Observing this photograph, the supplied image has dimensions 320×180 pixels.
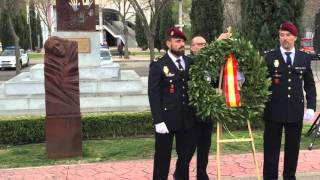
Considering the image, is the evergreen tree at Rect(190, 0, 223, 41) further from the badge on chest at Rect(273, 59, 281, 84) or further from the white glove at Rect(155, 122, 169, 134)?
the white glove at Rect(155, 122, 169, 134)

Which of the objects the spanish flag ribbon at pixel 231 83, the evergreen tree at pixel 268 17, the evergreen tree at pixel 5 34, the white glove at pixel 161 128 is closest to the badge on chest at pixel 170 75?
the white glove at pixel 161 128

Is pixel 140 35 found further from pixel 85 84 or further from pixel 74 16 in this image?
pixel 85 84

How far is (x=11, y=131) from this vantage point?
1017cm

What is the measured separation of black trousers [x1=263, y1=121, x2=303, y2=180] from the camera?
6406 millimetres

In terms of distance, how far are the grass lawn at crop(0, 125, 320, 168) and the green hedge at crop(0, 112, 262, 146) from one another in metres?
0.22

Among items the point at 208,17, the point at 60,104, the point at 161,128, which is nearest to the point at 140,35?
the point at 208,17

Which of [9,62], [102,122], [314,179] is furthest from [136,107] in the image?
[9,62]

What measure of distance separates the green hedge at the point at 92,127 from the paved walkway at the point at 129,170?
219 cm

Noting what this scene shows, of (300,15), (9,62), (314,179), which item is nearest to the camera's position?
(314,179)

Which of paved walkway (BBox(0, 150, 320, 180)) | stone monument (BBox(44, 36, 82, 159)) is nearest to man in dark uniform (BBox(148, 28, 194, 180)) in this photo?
paved walkway (BBox(0, 150, 320, 180))

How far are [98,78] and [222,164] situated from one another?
8.43m

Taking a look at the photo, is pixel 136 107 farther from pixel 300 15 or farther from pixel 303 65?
pixel 303 65

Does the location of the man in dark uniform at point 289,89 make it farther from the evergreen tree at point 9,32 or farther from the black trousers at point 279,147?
the evergreen tree at point 9,32

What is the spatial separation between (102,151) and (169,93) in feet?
12.1
